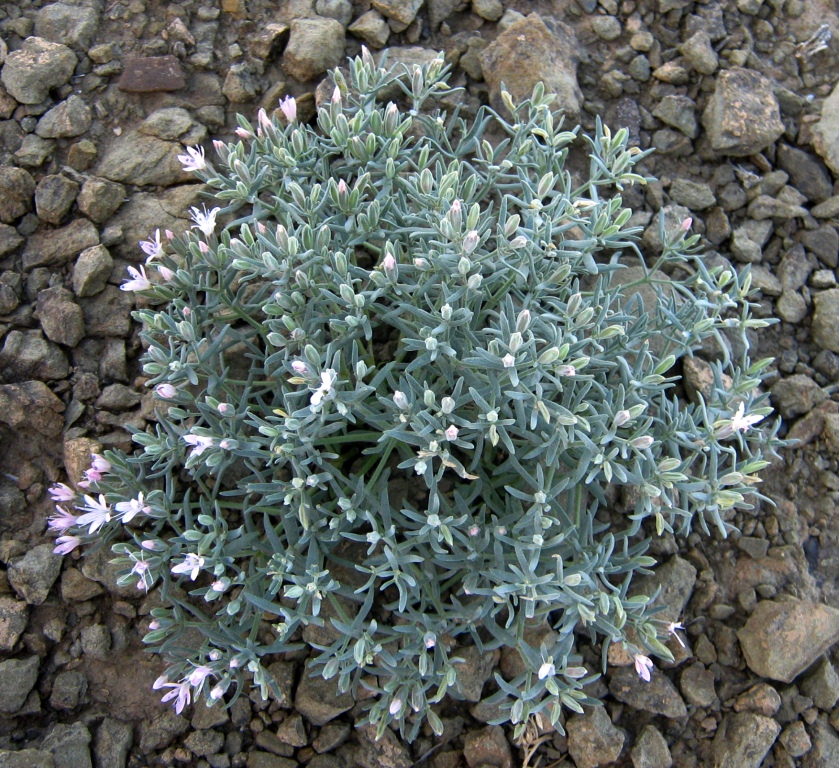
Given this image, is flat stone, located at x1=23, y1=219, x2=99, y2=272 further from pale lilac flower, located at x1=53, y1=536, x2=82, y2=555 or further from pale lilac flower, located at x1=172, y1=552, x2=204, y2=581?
pale lilac flower, located at x1=172, y1=552, x2=204, y2=581

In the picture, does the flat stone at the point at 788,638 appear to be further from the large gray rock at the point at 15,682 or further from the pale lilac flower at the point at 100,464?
the large gray rock at the point at 15,682

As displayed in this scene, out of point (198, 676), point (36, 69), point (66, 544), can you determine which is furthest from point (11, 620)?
point (36, 69)

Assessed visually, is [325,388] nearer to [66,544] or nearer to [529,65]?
[66,544]

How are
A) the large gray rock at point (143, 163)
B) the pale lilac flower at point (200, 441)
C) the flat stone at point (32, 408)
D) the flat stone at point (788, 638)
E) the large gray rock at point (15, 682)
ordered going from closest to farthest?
1. the pale lilac flower at point (200, 441)
2. the large gray rock at point (15, 682)
3. the flat stone at point (788, 638)
4. the flat stone at point (32, 408)
5. the large gray rock at point (143, 163)

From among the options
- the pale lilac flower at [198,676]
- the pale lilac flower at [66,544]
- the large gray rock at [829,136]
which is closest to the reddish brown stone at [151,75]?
the pale lilac flower at [66,544]

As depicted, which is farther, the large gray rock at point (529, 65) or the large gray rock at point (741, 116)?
the large gray rock at point (741, 116)

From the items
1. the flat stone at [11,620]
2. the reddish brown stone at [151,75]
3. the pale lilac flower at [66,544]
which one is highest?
the reddish brown stone at [151,75]

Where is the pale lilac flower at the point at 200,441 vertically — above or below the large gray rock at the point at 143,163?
below
